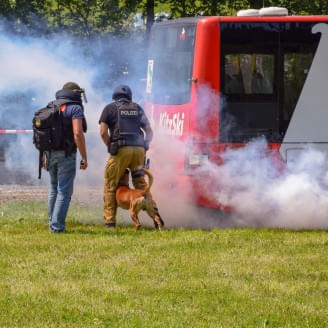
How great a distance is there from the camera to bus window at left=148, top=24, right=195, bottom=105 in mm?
13555

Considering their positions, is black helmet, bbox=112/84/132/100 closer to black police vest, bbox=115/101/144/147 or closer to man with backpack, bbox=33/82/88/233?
black police vest, bbox=115/101/144/147

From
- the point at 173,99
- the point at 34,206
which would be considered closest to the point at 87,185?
the point at 34,206

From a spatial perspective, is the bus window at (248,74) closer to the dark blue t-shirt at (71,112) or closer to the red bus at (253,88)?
the red bus at (253,88)

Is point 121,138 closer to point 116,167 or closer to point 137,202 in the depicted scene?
point 116,167

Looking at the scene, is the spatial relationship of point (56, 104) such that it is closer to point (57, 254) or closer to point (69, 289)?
point (57, 254)

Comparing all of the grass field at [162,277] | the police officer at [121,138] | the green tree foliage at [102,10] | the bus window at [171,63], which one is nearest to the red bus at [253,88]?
the bus window at [171,63]

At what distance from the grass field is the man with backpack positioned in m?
0.39

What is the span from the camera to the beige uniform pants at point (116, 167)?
12586mm

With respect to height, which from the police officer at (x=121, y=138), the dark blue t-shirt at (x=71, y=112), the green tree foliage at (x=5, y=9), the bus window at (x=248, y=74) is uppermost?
the green tree foliage at (x=5, y=9)

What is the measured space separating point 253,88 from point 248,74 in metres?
0.19

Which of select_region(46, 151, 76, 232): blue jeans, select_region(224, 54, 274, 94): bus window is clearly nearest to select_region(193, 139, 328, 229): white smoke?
select_region(224, 54, 274, 94): bus window

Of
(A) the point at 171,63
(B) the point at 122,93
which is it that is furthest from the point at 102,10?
(B) the point at 122,93

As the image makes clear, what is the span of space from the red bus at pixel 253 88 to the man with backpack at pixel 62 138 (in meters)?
1.79

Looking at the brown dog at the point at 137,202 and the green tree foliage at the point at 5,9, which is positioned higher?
the green tree foliage at the point at 5,9
